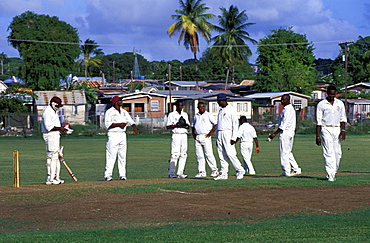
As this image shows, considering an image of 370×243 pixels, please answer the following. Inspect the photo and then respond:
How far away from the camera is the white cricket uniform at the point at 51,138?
1327 cm

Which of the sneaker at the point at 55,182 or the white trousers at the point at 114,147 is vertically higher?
the white trousers at the point at 114,147

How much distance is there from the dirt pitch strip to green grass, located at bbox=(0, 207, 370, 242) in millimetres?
536

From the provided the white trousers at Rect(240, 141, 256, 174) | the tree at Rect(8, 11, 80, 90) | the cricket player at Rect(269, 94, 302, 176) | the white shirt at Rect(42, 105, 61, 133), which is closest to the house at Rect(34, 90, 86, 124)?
the tree at Rect(8, 11, 80, 90)

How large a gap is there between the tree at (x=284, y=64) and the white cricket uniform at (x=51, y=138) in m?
69.2

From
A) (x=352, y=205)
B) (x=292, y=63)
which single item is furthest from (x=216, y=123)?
(x=292, y=63)

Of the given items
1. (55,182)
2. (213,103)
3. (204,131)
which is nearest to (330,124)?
(204,131)

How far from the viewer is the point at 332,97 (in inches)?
507

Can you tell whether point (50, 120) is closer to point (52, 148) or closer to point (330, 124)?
point (52, 148)

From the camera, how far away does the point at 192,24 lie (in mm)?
78688

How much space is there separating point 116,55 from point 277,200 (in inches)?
6710

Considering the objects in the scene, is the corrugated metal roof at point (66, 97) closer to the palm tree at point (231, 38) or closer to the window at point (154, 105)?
the window at point (154, 105)

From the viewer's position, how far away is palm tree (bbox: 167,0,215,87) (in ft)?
258

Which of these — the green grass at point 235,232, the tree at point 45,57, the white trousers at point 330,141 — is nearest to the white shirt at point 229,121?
the white trousers at point 330,141

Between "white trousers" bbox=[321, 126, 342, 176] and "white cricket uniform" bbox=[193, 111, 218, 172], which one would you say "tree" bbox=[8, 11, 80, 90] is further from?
"white trousers" bbox=[321, 126, 342, 176]
